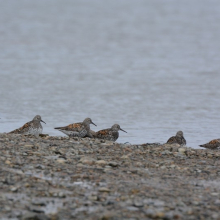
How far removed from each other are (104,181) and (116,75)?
21638mm

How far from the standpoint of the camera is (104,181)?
9.73 metres

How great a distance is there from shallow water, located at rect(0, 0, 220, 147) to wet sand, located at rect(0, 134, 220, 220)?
4475 mm

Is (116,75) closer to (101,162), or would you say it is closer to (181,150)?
(181,150)

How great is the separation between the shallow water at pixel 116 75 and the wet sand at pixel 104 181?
448 centimetres

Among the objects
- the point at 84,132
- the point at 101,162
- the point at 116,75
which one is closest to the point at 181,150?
the point at 101,162

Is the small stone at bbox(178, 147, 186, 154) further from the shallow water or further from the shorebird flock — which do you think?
the shallow water

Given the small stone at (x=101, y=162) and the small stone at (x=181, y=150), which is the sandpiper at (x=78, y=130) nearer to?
the small stone at (x=181, y=150)

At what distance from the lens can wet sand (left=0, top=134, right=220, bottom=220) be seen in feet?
27.8

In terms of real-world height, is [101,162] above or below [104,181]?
Result: above

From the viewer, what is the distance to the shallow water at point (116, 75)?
63.8 feet

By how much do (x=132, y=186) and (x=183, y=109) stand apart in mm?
12384

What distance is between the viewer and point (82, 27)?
61969mm

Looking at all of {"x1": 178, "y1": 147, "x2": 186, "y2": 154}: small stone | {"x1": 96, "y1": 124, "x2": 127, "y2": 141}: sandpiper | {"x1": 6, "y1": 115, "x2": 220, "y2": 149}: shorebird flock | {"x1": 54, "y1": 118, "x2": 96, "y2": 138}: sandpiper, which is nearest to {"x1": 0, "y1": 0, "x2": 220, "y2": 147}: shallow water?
{"x1": 96, "y1": 124, "x2": 127, "y2": 141}: sandpiper

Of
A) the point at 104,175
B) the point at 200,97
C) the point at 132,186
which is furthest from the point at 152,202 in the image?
the point at 200,97
